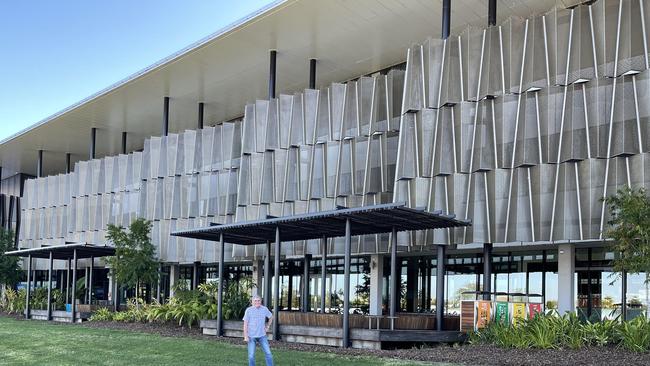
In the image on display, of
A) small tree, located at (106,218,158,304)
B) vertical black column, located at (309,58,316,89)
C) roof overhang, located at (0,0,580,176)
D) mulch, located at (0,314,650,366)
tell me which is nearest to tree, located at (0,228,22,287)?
roof overhang, located at (0,0,580,176)

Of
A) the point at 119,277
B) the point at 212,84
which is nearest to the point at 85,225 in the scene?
the point at 119,277

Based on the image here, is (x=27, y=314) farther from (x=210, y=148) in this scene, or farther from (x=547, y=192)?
(x=547, y=192)

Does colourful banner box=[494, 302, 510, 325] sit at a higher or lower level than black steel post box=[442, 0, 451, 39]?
lower

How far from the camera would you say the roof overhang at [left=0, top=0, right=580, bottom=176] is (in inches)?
1046

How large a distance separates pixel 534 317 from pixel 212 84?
21.4 meters

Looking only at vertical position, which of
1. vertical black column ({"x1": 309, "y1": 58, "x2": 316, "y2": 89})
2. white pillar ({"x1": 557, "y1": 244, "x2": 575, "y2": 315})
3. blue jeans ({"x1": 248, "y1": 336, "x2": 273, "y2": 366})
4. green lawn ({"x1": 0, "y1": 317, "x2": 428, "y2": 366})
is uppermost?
vertical black column ({"x1": 309, "y1": 58, "x2": 316, "y2": 89})

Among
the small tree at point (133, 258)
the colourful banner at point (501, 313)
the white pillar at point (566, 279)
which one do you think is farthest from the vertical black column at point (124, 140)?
the colourful banner at point (501, 313)

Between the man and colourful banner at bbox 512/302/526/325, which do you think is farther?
colourful banner at bbox 512/302/526/325

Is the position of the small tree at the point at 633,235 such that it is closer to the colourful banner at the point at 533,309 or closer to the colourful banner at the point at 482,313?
the colourful banner at the point at 533,309

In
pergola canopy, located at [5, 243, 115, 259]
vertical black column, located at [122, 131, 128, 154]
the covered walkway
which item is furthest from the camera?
vertical black column, located at [122, 131, 128, 154]

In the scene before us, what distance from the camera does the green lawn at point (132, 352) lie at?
16.4 metres

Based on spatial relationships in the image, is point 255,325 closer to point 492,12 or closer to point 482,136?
point 482,136

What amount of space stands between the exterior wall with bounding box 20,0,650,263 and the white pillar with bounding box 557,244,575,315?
6.37 feet

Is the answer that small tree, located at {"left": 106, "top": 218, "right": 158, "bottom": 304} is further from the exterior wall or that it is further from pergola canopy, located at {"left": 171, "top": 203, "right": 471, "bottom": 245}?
pergola canopy, located at {"left": 171, "top": 203, "right": 471, "bottom": 245}
